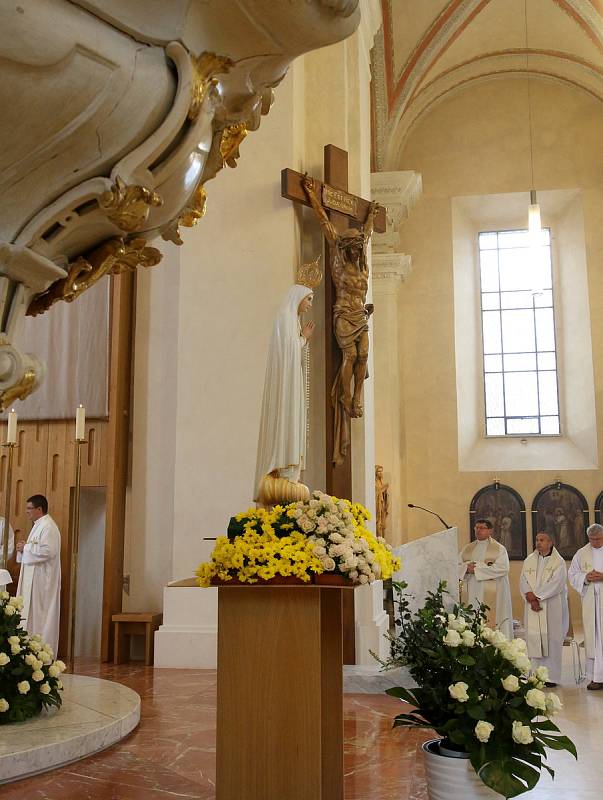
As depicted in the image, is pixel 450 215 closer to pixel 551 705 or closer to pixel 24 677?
pixel 24 677

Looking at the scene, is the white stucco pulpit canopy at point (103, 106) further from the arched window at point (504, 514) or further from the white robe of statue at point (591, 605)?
the arched window at point (504, 514)

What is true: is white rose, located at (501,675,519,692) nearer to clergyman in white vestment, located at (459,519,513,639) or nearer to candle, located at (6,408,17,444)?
candle, located at (6,408,17,444)

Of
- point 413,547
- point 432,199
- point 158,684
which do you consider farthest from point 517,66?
point 158,684

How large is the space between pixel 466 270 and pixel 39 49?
15.3 meters

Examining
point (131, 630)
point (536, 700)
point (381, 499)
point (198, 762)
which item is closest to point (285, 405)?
point (198, 762)

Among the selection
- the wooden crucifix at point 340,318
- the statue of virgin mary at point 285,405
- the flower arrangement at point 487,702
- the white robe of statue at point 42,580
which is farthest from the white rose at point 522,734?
the white robe of statue at point 42,580

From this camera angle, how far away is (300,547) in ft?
11.0

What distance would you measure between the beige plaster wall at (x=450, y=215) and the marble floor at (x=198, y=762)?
9074mm

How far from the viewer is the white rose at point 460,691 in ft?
11.4

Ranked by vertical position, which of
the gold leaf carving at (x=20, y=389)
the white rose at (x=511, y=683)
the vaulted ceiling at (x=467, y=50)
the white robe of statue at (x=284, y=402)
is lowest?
the white rose at (x=511, y=683)

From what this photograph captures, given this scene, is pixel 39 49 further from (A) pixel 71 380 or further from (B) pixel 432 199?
(B) pixel 432 199

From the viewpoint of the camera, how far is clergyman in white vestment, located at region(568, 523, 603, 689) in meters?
8.76

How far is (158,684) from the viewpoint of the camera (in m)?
6.52

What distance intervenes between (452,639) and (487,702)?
0.31 meters
